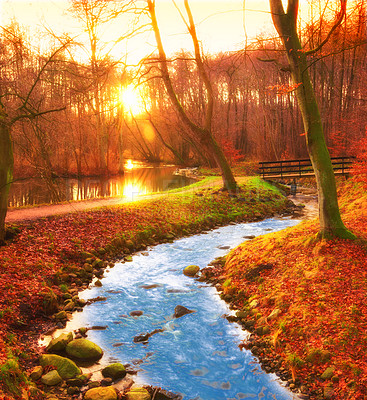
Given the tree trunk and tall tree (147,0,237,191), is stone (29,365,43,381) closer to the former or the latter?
the tree trunk

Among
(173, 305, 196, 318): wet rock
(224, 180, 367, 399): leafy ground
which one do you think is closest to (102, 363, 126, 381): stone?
(173, 305, 196, 318): wet rock

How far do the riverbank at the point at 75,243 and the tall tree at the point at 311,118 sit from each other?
6.35 metres

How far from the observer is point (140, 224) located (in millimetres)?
14680

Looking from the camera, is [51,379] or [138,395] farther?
[51,379]

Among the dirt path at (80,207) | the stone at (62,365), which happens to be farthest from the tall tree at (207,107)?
the stone at (62,365)

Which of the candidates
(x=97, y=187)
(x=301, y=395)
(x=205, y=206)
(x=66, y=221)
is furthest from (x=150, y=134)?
(x=301, y=395)

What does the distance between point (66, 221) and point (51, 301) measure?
211 inches

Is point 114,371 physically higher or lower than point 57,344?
lower

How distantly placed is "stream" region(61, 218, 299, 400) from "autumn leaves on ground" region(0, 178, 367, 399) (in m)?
0.62

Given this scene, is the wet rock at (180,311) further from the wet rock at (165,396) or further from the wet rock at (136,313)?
the wet rock at (165,396)

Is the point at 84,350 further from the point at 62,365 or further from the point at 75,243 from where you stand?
the point at 75,243

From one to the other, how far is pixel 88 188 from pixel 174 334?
19682 mm

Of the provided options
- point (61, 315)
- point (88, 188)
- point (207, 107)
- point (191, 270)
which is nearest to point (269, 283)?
point (191, 270)

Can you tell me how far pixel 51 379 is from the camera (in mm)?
5875
